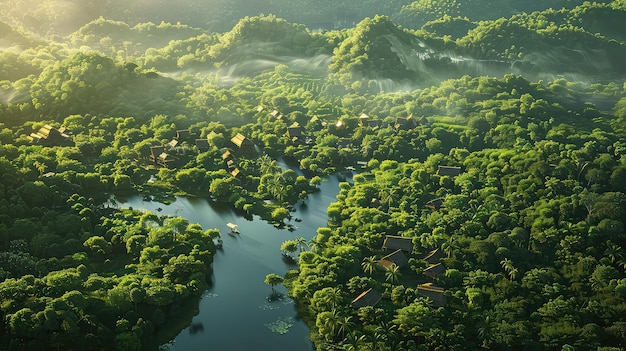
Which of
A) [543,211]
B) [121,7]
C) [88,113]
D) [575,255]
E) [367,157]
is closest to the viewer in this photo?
[575,255]

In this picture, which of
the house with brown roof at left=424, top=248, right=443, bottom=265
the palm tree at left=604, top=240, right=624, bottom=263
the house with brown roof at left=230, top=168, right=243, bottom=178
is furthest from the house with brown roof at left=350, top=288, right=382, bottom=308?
the house with brown roof at left=230, top=168, right=243, bottom=178

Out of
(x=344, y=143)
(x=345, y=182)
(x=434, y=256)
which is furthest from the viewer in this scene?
(x=344, y=143)

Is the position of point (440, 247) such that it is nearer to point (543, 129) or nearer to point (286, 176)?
point (286, 176)

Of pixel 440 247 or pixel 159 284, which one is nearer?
pixel 159 284

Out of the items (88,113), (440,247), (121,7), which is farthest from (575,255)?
(121,7)

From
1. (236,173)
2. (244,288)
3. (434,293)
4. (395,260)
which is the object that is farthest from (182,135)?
(434,293)

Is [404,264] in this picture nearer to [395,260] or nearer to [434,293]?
[395,260]
